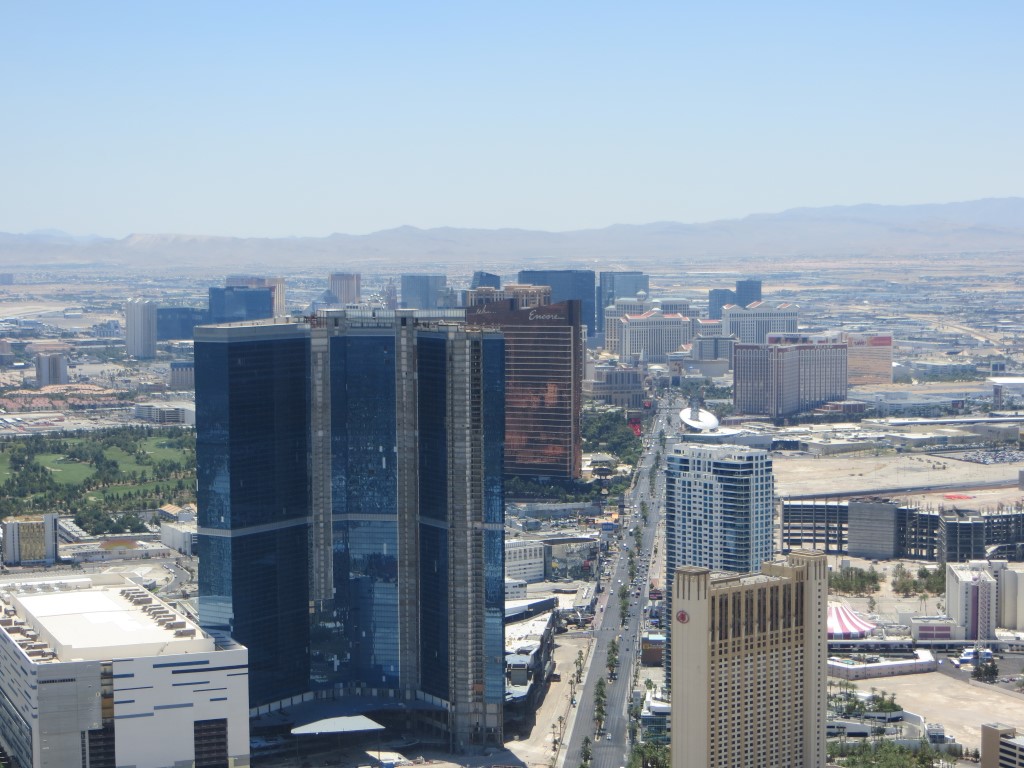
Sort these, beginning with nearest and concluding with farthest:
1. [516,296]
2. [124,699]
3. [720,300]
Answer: [124,699] < [516,296] < [720,300]

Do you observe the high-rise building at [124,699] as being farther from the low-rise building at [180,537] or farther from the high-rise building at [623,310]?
the high-rise building at [623,310]

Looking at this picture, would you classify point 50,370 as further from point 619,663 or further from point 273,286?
point 619,663

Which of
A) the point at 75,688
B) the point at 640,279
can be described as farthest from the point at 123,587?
the point at 640,279

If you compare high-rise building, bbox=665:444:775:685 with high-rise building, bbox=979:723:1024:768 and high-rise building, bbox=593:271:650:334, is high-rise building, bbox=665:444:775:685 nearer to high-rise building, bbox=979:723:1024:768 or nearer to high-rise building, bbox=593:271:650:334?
high-rise building, bbox=979:723:1024:768

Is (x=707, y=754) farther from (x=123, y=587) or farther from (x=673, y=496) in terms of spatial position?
(x=123, y=587)

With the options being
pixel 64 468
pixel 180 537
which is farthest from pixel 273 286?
pixel 180 537

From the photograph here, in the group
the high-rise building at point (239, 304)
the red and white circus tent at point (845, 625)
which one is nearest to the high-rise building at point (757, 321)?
the high-rise building at point (239, 304)

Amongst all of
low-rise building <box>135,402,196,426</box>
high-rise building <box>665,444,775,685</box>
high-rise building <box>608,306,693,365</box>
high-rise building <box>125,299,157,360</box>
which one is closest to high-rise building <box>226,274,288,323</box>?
high-rise building <box>125,299,157,360</box>
